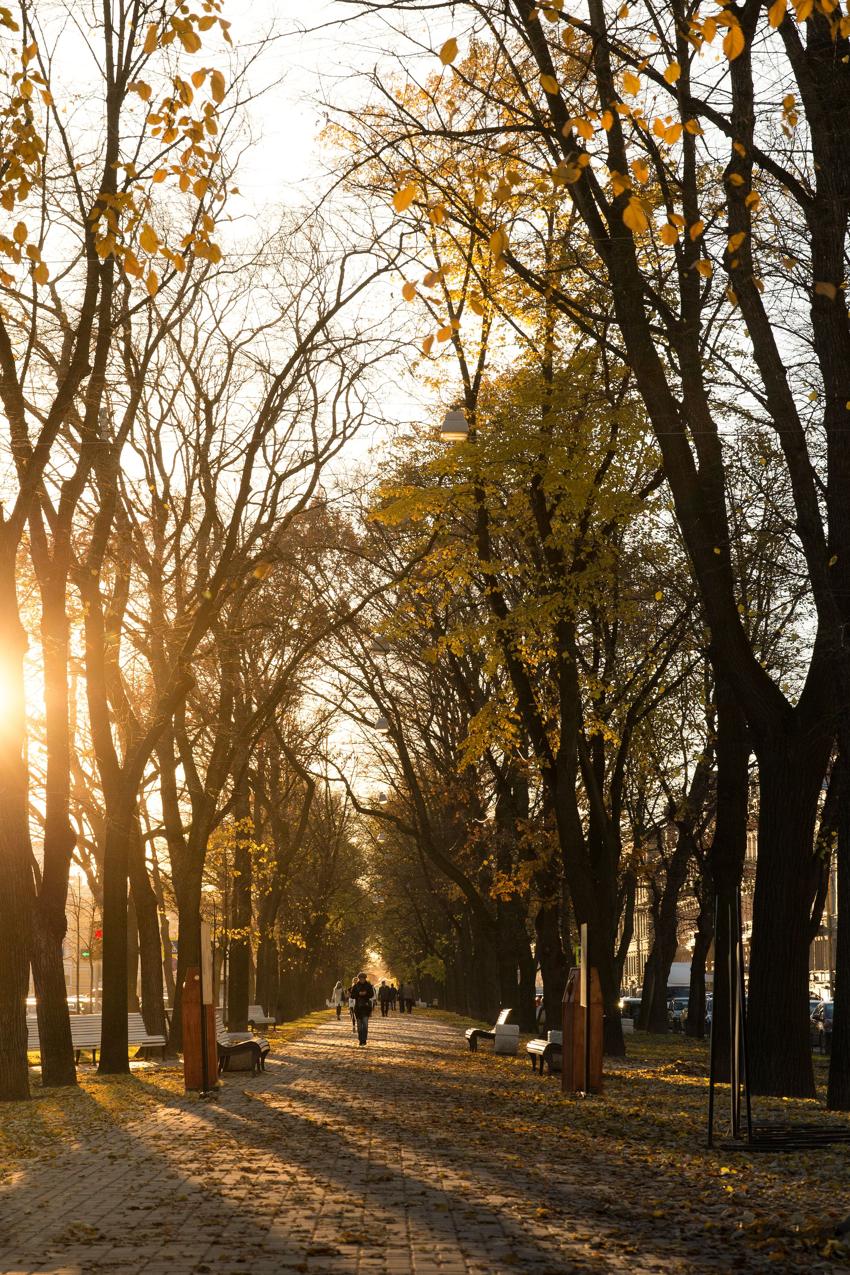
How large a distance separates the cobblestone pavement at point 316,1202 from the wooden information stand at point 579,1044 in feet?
6.72

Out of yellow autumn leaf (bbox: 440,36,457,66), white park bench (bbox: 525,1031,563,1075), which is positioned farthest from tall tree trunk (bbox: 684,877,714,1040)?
yellow autumn leaf (bbox: 440,36,457,66)

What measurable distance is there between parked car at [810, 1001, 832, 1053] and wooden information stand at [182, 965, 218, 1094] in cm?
2438

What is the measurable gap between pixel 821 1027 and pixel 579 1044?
2646 centimetres

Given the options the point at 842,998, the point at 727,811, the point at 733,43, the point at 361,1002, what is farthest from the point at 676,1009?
the point at 733,43

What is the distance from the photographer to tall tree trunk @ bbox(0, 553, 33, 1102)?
53.7 ft

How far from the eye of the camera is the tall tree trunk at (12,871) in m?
16.4

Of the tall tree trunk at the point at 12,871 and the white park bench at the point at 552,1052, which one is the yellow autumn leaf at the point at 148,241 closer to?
the tall tree trunk at the point at 12,871

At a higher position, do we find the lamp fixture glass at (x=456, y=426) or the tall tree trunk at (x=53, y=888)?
the lamp fixture glass at (x=456, y=426)

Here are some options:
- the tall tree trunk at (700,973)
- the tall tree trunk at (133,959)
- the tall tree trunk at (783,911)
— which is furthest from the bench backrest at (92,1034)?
the tall tree trunk at (700,973)

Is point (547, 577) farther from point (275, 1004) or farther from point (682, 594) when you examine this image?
point (275, 1004)

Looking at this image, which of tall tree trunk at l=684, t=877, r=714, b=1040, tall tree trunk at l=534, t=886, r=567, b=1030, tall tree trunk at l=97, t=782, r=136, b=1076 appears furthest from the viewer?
tall tree trunk at l=684, t=877, r=714, b=1040

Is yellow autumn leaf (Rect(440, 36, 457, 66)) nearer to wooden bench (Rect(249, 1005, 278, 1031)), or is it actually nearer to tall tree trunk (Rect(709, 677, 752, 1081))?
tall tree trunk (Rect(709, 677, 752, 1081))

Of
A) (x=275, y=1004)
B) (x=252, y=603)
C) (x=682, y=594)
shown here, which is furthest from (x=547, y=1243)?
(x=275, y=1004)

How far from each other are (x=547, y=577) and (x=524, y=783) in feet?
43.1
